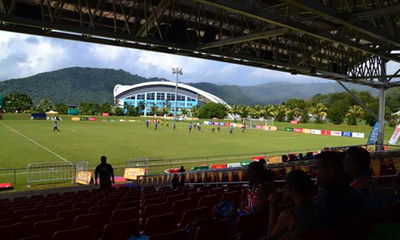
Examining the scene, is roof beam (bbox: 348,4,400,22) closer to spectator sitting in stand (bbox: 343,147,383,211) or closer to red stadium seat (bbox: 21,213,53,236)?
spectator sitting in stand (bbox: 343,147,383,211)

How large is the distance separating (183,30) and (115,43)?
7.98ft

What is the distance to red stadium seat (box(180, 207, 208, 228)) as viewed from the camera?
164 inches

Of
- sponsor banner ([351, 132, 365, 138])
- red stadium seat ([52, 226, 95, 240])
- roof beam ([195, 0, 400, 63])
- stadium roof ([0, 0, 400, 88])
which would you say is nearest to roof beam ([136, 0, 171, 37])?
stadium roof ([0, 0, 400, 88])

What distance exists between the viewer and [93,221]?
14.5 ft

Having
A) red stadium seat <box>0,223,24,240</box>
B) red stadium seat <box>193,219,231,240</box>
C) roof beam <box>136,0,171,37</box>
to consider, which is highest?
roof beam <box>136,0,171,37</box>

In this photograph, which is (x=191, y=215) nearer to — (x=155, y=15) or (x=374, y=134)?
(x=155, y=15)

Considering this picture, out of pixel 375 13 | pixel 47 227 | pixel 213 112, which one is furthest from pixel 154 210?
pixel 213 112

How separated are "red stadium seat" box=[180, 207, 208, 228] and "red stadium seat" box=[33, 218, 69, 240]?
152 cm

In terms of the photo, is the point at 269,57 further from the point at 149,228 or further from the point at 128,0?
the point at 149,228

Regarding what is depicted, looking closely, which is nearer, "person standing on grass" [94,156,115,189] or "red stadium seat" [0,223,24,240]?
"red stadium seat" [0,223,24,240]

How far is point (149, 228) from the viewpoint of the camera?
3.84 meters

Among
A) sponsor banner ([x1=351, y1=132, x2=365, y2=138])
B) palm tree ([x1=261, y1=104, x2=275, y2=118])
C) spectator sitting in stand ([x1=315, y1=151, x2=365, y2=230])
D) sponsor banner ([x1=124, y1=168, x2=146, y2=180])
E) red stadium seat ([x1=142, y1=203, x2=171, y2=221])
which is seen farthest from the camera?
palm tree ([x1=261, y1=104, x2=275, y2=118])

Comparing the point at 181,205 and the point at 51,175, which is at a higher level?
the point at 181,205

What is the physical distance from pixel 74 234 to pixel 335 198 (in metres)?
2.68
